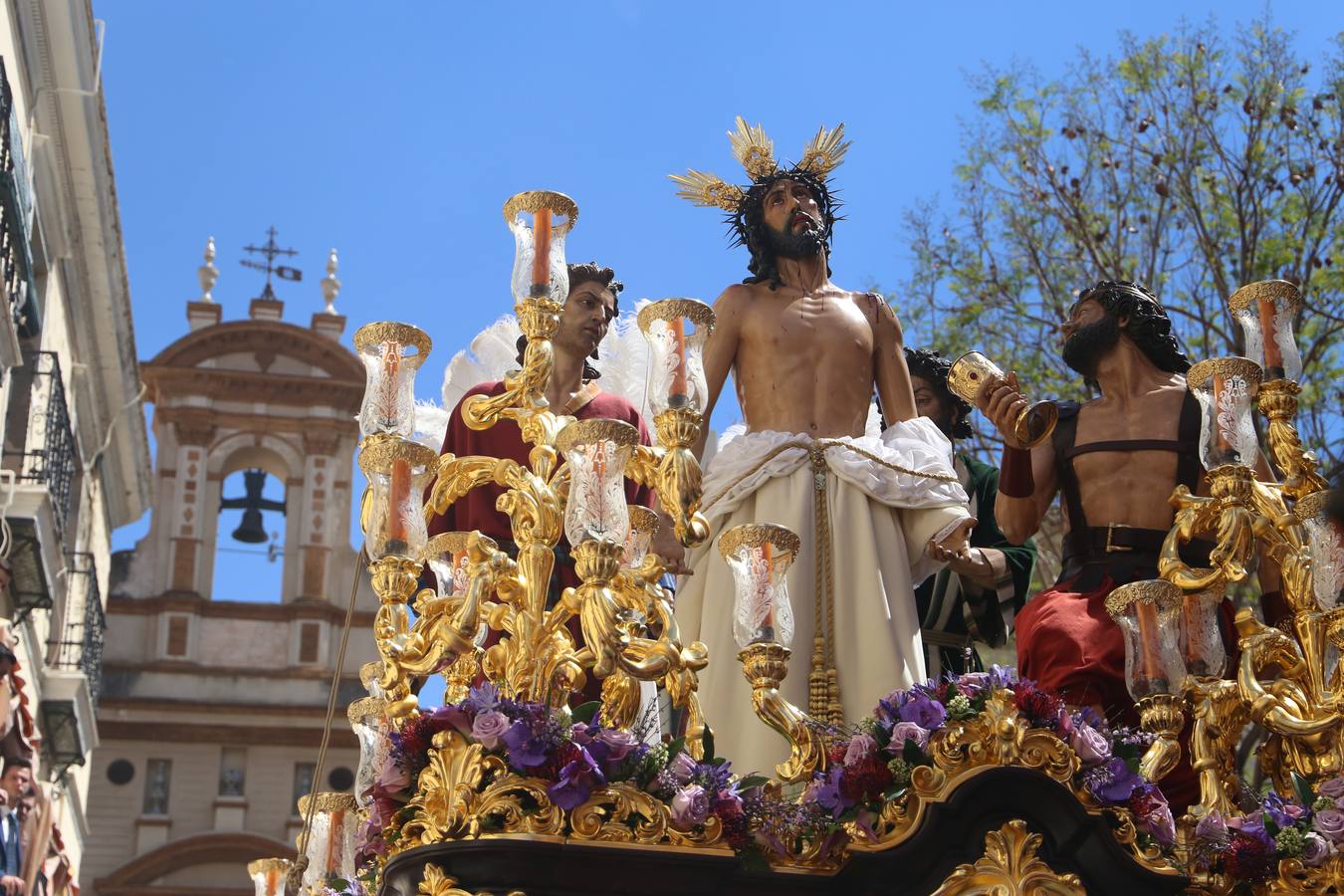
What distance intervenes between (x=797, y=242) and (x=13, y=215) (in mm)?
8613

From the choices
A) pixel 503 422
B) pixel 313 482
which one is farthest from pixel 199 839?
pixel 503 422

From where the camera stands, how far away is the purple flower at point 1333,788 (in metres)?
6.35

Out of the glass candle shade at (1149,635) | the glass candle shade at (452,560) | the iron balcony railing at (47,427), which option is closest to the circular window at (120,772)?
the iron balcony railing at (47,427)

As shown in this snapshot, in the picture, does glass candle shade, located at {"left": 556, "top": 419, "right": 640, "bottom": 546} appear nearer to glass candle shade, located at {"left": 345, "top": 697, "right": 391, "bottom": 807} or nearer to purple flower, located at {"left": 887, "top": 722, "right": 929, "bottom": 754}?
glass candle shade, located at {"left": 345, "top": 697, "right": 391, "bottom": 807}

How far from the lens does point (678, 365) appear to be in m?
6.60

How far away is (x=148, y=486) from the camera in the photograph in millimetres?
26500

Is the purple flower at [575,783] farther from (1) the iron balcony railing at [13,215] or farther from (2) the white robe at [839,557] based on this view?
(1) the iron balcony railing at [13,215]

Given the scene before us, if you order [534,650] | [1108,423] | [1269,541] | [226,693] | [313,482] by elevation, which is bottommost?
[534,650]

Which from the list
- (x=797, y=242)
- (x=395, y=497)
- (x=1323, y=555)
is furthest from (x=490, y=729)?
(x=797, y=242)

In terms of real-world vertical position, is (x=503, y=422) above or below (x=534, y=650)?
above

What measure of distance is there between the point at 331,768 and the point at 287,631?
294 cm

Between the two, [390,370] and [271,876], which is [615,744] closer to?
[390,370]

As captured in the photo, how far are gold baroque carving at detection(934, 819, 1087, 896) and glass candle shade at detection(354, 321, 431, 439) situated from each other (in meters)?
2.18

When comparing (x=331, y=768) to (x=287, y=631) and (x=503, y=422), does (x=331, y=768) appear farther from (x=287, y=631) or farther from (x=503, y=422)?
(x=503, y=422)
